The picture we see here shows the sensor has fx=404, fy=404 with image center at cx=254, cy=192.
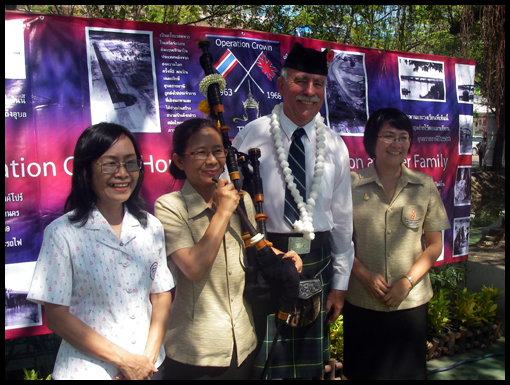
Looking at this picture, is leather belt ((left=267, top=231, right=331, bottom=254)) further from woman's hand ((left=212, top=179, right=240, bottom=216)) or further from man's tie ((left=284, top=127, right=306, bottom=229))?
woman's hand ((left=212, top=179, right=240, bottom=216))

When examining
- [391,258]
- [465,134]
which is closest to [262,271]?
[391,258]

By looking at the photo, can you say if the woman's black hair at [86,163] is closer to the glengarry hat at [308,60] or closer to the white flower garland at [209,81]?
the white flower garland at [209,81]

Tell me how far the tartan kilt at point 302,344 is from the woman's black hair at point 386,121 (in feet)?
2.78

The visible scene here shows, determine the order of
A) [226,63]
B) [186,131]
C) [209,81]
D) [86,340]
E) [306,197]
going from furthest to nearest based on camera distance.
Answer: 1. [226,63]
2. [306,197]
3. [209,81]
4. [186,131]
5. [86,340]

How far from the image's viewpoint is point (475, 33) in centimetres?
576

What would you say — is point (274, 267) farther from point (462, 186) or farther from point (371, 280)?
point (462, 186)

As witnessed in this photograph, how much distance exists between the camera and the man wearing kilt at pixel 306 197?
2283 mm

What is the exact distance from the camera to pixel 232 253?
199 centimetres

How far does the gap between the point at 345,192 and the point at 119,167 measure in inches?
54.4

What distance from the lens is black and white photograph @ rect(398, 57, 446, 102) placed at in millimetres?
3928

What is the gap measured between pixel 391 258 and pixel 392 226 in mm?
204

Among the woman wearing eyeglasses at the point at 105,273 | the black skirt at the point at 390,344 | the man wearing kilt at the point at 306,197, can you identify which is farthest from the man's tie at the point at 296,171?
the black skirt at the point at 390,344

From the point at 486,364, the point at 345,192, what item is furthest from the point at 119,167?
the point at 486,364

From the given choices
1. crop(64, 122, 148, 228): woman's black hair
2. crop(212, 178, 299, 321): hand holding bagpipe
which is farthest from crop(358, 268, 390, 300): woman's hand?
crop(64, 122, 148, 228): woman's black hair
